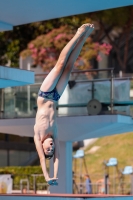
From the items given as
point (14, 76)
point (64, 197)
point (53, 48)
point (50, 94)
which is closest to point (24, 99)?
point (14, 76)

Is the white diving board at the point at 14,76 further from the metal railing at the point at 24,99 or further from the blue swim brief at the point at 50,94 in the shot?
the blue swim brief at the point at 50,94

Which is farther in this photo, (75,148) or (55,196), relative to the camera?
(75,148)

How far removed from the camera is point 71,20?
46.3 metres

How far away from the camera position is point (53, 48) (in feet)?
148

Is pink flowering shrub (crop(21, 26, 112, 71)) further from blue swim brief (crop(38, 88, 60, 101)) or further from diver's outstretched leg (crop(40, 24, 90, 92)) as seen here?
blue swim brief (crop(38, 88, 60, 101))

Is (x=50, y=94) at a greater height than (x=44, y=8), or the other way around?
(x=44, y=8)

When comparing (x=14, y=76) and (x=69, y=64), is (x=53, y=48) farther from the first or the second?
(x=69, y=64)

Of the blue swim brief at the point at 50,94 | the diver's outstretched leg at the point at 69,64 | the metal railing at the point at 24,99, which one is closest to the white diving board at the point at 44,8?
the metal railing at the point at 24,99

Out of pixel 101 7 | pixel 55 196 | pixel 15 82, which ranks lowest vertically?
pixel 55 196

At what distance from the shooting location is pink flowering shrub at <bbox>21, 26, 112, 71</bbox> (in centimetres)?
4428

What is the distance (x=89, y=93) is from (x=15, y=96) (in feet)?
9.57

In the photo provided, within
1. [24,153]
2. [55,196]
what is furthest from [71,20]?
[55,196]

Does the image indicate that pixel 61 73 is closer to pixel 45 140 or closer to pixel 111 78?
pixel 45 140

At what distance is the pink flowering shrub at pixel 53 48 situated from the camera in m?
44.3
